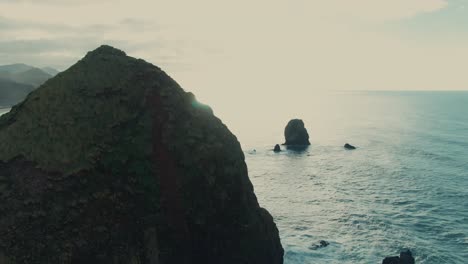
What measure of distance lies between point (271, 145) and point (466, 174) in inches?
1988

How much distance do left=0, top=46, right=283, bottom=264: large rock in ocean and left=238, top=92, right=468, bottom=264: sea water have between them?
52.8ft

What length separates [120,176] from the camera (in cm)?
1570

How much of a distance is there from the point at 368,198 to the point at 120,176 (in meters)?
43.5

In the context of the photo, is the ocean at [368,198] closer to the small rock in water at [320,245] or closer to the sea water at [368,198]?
the sea water at [368,198]

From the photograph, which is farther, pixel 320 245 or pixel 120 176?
pixel 320 245

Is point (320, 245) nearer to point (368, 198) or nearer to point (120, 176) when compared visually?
point (368, 198)

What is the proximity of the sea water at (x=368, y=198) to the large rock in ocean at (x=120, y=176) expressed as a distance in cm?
1608

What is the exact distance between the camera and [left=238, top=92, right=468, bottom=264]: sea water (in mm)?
33844

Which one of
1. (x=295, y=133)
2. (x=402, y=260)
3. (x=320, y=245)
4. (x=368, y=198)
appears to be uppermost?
(x=295, y=133)

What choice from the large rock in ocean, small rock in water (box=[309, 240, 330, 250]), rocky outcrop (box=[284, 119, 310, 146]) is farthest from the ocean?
the large rock in ocean

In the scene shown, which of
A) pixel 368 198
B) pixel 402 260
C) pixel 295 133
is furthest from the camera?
pixel 295 133

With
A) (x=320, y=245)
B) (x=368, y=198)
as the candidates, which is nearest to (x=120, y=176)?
(x=320, y=245)

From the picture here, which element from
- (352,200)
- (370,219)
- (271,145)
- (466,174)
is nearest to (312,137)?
(271,145)

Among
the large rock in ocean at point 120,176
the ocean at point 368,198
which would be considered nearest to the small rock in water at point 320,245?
the ocean at point 368,198
